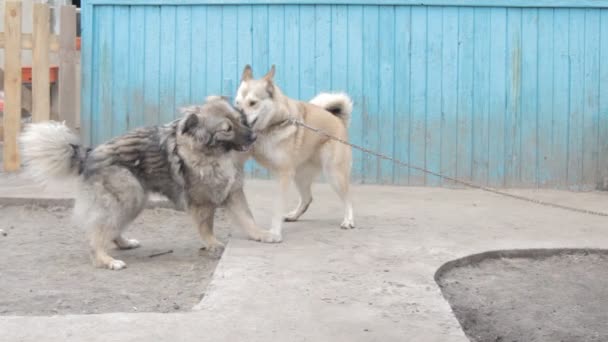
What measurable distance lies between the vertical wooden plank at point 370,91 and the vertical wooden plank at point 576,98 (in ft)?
6.79

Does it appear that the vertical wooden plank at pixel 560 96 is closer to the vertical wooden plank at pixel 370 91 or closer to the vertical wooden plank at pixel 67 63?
the vertical wooden plank at pixel 370 91

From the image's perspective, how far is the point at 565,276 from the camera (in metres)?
6.05

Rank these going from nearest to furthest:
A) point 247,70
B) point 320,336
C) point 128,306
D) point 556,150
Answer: point 320,336, point 128,306, point 247,70, point 556,150

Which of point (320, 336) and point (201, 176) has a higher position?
point (201, 176)

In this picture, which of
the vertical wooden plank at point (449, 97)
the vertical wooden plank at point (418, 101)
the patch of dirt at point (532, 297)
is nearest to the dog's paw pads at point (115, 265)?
the patch of dirt at point (532, 297)

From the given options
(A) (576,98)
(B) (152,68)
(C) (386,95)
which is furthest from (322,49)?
(A) (576,98)

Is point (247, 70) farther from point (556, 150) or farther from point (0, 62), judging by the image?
point (0, 62)

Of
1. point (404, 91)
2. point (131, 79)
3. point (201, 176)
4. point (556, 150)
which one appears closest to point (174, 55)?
point (131, 79)

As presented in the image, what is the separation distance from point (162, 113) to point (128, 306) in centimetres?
480

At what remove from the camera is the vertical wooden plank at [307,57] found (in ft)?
30.7

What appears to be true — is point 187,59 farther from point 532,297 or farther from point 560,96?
point 532,297

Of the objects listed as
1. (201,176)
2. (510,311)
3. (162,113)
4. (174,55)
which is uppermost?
(174,55)

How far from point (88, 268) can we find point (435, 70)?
4772mm

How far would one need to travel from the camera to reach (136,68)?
31.3 ft
